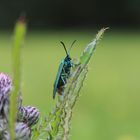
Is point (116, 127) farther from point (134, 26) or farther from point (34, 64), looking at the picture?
point (134, 26)

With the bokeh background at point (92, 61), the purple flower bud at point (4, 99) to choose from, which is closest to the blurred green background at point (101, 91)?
the bokeh background at point (92, 61)

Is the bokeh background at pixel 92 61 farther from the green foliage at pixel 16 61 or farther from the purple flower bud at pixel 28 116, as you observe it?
the purple flower bud at pixel 28 116

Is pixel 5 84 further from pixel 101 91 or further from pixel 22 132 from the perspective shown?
pixel 101 91

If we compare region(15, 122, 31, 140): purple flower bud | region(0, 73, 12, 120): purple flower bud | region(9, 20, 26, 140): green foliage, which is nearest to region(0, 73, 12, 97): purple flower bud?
region(0, 73, 12, 120): purple flower bud

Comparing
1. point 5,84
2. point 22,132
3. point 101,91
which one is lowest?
point 22,132

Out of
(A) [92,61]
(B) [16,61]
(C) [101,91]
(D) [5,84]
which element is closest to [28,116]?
(D) [5,84]

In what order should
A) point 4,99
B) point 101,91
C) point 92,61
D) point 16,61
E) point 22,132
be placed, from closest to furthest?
point 16,61 → point 22,132 → point 4,99 → point 101,91 → point 92,61

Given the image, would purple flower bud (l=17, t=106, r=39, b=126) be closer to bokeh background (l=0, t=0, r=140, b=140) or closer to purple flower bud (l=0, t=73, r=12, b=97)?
purple flower bud (l=0, t=73, r=12, b=97)

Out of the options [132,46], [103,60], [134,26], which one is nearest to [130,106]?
[103,60]
